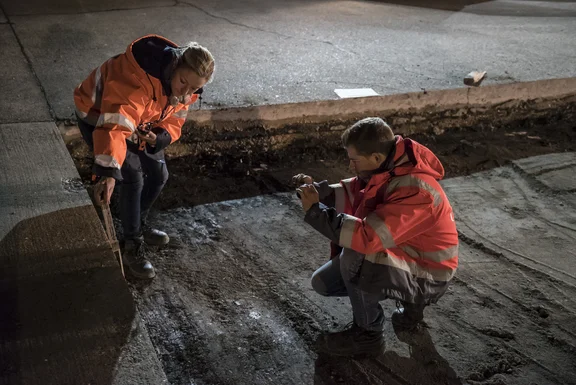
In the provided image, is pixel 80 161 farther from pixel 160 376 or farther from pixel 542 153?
pixel 542 153

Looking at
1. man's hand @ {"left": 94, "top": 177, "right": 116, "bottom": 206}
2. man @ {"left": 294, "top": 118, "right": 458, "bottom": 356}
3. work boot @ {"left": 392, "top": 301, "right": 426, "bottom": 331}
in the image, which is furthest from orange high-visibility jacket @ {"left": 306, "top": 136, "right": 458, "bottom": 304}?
man's hand @ {"left": 94, "top": 177, "right": 116, "bottom": 206}

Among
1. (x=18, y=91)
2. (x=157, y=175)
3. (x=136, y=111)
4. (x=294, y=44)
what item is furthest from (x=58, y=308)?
(x=294, y=44)

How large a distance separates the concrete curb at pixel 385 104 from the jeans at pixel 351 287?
228 cm

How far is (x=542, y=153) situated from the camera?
5676 mm

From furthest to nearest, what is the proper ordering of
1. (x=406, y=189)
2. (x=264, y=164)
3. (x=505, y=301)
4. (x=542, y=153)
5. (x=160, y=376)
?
(x=542, y=153), (x=264, y=164), (x=505, y=301), (x=406, y=189), (x=160, y=376)

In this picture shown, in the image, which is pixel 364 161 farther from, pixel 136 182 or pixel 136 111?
pixel 136 182

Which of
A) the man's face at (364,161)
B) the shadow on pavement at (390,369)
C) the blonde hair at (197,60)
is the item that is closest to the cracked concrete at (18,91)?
the blonde hair at (197,60)

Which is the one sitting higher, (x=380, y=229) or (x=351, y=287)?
(x=380, y=229)

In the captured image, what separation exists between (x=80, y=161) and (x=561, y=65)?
203 inches

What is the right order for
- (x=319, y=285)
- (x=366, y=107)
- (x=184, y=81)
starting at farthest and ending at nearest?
(x=366, y=107)
(x=319, y=285)
(x=184, y=81)

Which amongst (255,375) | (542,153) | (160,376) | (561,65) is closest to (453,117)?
(542,153)

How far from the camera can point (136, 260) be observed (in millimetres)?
3707

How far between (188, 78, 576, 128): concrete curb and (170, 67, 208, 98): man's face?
176 cm

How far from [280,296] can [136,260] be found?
899 millimetres
